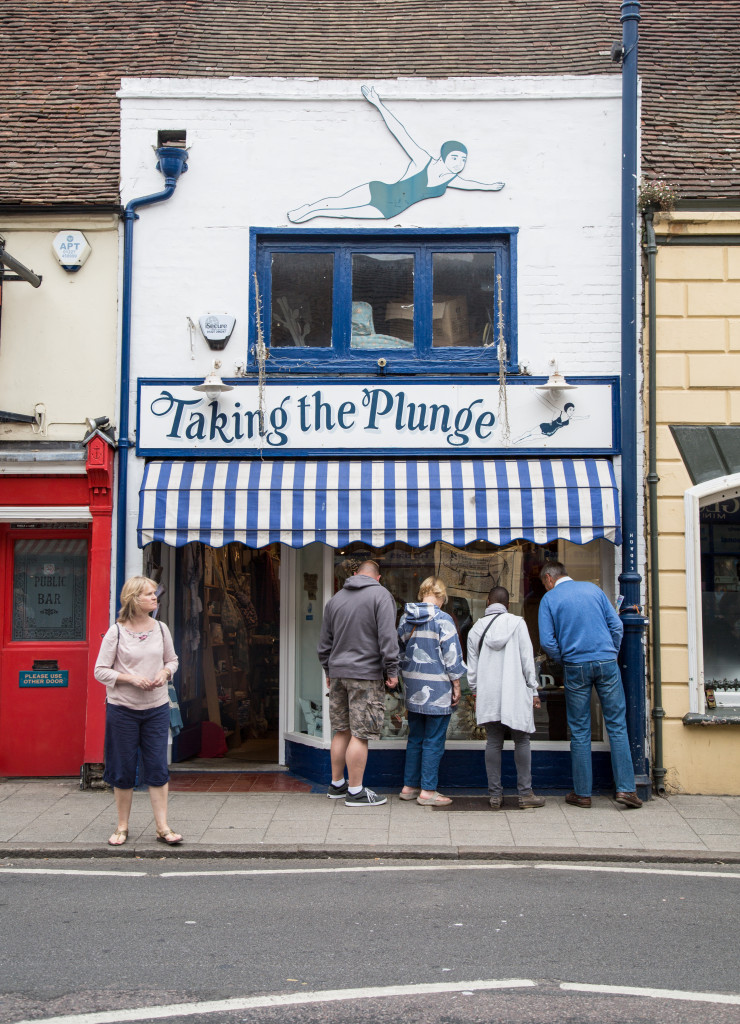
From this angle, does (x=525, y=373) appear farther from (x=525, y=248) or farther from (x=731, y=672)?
(x=731, y=672)

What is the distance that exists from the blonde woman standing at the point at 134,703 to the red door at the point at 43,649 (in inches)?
82.3

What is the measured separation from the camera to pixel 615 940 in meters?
4.95

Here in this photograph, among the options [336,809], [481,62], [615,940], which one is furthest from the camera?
[481,62]

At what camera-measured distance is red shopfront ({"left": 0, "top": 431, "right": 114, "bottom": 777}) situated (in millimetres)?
8500

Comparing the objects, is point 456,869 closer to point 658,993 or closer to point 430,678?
point 430,678

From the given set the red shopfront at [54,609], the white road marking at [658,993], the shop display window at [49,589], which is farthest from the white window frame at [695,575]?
the shop display window at [49,589]

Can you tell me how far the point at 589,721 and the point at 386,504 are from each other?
8.19 ft

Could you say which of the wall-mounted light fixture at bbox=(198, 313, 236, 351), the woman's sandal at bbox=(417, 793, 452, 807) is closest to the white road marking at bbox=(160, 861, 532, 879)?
the woman's sandal at bbox=(417, 793, 452, 807)

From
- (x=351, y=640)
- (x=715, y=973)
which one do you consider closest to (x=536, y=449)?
(x=351, y=640)

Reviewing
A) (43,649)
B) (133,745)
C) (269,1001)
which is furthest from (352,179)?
(269,1001)

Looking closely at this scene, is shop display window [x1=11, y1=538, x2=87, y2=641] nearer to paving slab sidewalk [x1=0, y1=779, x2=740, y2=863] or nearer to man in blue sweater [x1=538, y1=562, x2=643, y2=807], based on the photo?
paving slab sidewalk [x1=0, y1=779, x2=740, y2=863]

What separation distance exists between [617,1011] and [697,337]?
611cm

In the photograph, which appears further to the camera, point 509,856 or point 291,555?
point 291,555

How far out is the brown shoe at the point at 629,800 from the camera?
304 inches
